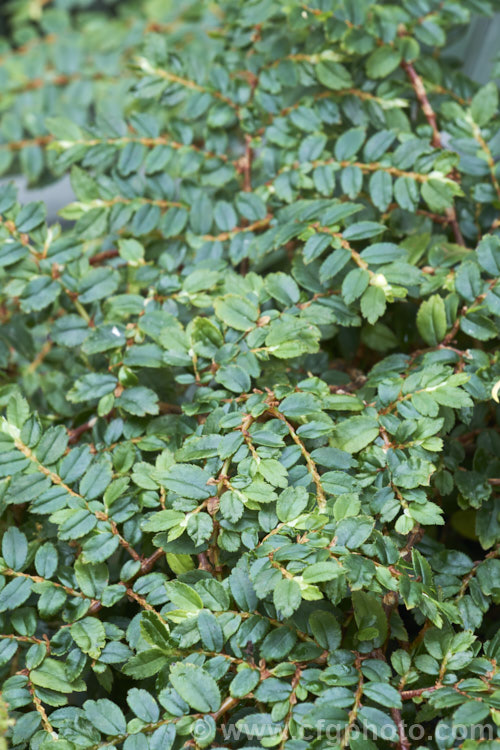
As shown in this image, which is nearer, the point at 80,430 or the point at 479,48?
the point at 80,430

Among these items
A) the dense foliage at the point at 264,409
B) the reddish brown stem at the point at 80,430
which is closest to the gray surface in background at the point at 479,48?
the dense foliage at the point at 264,409

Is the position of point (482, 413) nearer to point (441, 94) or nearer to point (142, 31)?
point (441, 94)

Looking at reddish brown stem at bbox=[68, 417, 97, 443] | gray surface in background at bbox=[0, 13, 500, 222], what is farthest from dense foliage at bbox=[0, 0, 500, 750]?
gray surface in background at bbox=[0, 13, 500, 222]

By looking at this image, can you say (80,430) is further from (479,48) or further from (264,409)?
(479,48)

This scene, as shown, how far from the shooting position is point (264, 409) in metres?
0.89

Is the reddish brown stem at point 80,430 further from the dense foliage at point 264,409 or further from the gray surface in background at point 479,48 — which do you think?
the gray surface in background at point 479,48

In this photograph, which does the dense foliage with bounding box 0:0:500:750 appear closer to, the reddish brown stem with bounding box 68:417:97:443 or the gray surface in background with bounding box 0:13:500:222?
the reddish brown stem with bounding box 68:417:97:443

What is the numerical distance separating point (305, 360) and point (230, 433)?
302 mm

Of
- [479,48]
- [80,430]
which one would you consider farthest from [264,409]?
[479,48]

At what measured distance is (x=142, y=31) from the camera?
1761 mm

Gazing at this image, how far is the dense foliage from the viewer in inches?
31.0

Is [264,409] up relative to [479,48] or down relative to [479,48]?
down

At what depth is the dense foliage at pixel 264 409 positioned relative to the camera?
0.79 meters

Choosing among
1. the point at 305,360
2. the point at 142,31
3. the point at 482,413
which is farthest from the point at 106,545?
the point at 142,31
